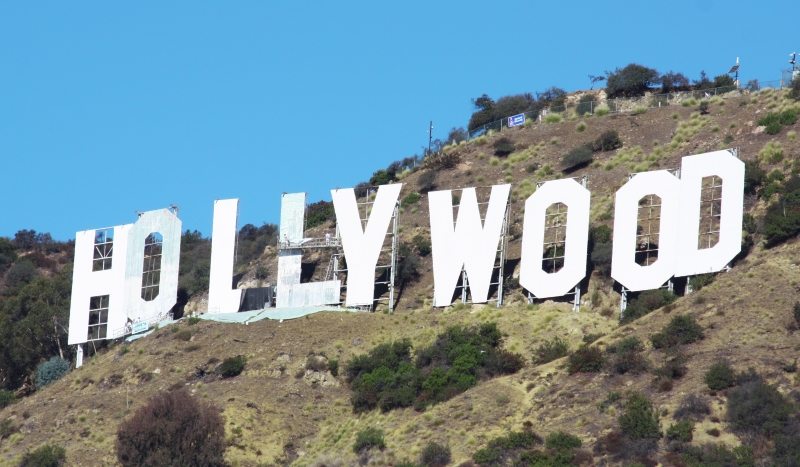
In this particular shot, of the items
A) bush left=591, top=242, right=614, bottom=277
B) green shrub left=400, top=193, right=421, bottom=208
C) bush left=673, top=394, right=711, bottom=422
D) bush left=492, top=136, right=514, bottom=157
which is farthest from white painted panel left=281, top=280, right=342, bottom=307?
bush left=673, top=394, right=711, bottom=422

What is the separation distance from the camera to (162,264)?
62781mm

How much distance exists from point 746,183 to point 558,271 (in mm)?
9203

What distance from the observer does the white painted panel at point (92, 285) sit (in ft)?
208

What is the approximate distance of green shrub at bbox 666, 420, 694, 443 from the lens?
42250 mm

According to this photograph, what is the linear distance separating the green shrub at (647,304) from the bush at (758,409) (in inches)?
354

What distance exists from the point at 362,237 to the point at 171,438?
16586 millimetres

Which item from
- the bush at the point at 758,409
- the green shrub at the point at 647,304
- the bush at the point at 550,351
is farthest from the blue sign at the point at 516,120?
the bush at the point at 758,409

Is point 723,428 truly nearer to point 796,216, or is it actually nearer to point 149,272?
point 796,216

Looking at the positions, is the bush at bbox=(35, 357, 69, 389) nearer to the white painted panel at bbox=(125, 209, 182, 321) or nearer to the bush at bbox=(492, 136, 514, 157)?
the white painted panel at bbox=(125, 209, 182, 321)

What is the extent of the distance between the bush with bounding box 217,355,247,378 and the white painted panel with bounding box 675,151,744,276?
1760cm

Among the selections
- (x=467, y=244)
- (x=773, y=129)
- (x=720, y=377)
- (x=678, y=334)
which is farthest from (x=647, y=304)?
(x=773, y=129)

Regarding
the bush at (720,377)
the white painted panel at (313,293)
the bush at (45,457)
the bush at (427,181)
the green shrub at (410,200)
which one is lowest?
the bush at (45,457)

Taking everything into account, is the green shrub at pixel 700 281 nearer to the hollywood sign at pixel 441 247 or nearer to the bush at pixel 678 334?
the hollywood sign at pixel 441 247

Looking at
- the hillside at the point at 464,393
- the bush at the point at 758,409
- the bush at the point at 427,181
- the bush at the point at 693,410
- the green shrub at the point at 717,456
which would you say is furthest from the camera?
the bush at the point at 427,181
